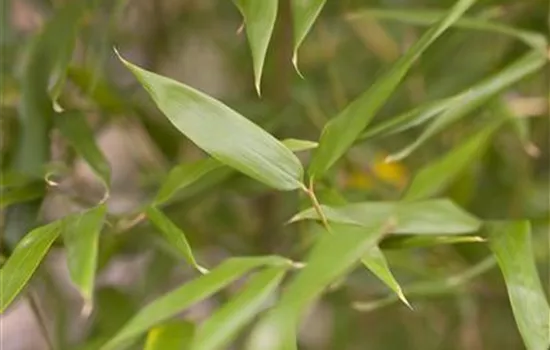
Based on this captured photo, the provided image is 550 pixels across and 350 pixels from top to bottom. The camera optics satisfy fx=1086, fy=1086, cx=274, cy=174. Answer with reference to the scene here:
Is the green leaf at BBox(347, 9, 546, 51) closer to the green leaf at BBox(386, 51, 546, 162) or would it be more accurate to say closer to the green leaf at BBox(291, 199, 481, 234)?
the green leaf at BBox(386, 51, 546, 162)

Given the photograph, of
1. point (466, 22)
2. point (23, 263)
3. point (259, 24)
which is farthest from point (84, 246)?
point (466, 22)

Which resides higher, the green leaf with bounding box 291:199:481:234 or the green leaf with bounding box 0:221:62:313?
the green leaf with bounding box 291:199:481:234

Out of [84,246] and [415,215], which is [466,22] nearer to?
[415,215]

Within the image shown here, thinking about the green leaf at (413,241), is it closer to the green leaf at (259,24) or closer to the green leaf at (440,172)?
the green leaf at (440,172)

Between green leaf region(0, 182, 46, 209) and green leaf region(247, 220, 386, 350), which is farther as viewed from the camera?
green leaf region(0, 182, 46, 209)

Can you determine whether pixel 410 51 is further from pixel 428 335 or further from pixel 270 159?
pixel 428 335

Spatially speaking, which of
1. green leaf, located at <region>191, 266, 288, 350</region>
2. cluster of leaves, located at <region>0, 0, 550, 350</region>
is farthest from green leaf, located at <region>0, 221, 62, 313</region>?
green leaf, located at <region>191, 266, 288, 350</region>
